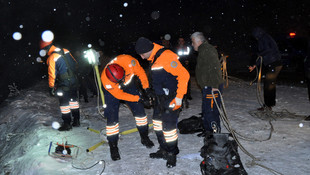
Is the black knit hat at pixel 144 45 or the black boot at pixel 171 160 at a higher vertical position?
the black knit hat at pixel 144 45

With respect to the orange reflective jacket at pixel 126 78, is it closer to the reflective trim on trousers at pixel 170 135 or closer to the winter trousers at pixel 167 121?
the winter trousers at pixel 167 121

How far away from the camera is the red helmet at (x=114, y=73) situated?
341 centimetres

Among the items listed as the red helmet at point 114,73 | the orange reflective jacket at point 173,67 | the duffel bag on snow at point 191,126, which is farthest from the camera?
the duffel bag on snow at point 191,126

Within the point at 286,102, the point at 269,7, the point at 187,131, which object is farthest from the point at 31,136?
the point at 269,7

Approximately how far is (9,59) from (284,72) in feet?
204

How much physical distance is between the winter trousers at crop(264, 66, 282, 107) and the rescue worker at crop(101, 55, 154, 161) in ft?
10.8

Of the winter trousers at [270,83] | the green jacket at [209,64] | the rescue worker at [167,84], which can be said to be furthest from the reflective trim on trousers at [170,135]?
the winter trousers at [270,83]

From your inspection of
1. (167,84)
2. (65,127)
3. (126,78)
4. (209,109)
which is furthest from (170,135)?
(65,127)

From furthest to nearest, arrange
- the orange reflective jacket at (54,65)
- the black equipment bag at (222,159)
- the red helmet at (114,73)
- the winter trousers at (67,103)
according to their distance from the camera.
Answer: the winter trousers at (67,103) → the orange reflective jacket at (54,65) → the red helmet at (114,73) → the black equipment bag at (222,159)

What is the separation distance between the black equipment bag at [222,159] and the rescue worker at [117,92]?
4.56 feet

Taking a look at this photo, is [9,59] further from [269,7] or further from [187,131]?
[187,131]

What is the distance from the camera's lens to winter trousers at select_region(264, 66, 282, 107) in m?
5.17

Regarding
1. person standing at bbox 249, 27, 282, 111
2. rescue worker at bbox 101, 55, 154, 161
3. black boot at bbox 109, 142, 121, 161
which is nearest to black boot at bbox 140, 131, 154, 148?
rescue worker at bbox 101, 55, 154, 161

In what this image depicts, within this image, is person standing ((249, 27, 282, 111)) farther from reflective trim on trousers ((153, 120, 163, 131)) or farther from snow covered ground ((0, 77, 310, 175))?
reflective trim on trousers ((153, 120, 163, 131))
